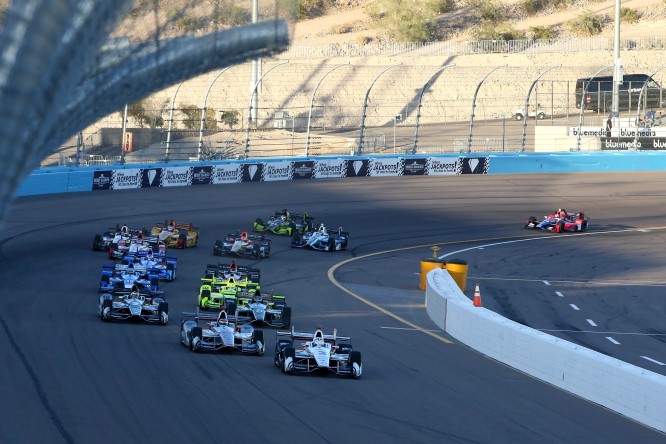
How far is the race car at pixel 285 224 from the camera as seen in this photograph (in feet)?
99.6

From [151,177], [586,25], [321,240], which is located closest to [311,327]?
[321,240]

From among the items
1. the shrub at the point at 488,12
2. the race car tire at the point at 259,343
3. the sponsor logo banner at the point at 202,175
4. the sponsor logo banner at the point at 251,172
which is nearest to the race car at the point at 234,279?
the race car tire at the point at 259,343

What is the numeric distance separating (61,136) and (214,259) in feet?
70.8

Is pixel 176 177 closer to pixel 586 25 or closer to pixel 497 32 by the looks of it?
pixel 497 32

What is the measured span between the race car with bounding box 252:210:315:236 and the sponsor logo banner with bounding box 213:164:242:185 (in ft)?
26.4

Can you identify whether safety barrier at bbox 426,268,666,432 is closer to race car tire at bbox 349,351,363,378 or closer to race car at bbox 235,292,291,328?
race car tire at bbox 349,351,363,378

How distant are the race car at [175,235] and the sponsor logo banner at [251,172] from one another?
11.2 m

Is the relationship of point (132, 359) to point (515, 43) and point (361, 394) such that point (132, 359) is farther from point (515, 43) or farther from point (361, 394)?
point (515, 43)

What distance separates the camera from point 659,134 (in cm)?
4578

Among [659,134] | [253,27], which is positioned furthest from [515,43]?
[253,27]

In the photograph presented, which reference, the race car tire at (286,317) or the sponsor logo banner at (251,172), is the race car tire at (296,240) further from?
the sponsor logo banner at (251,172)

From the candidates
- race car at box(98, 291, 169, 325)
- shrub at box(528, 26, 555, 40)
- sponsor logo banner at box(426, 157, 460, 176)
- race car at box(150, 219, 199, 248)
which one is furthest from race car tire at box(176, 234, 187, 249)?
shrub at box(528, 26, 555, 40)

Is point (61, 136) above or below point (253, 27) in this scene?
below

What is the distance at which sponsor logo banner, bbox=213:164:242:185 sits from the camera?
38844 millimetres
